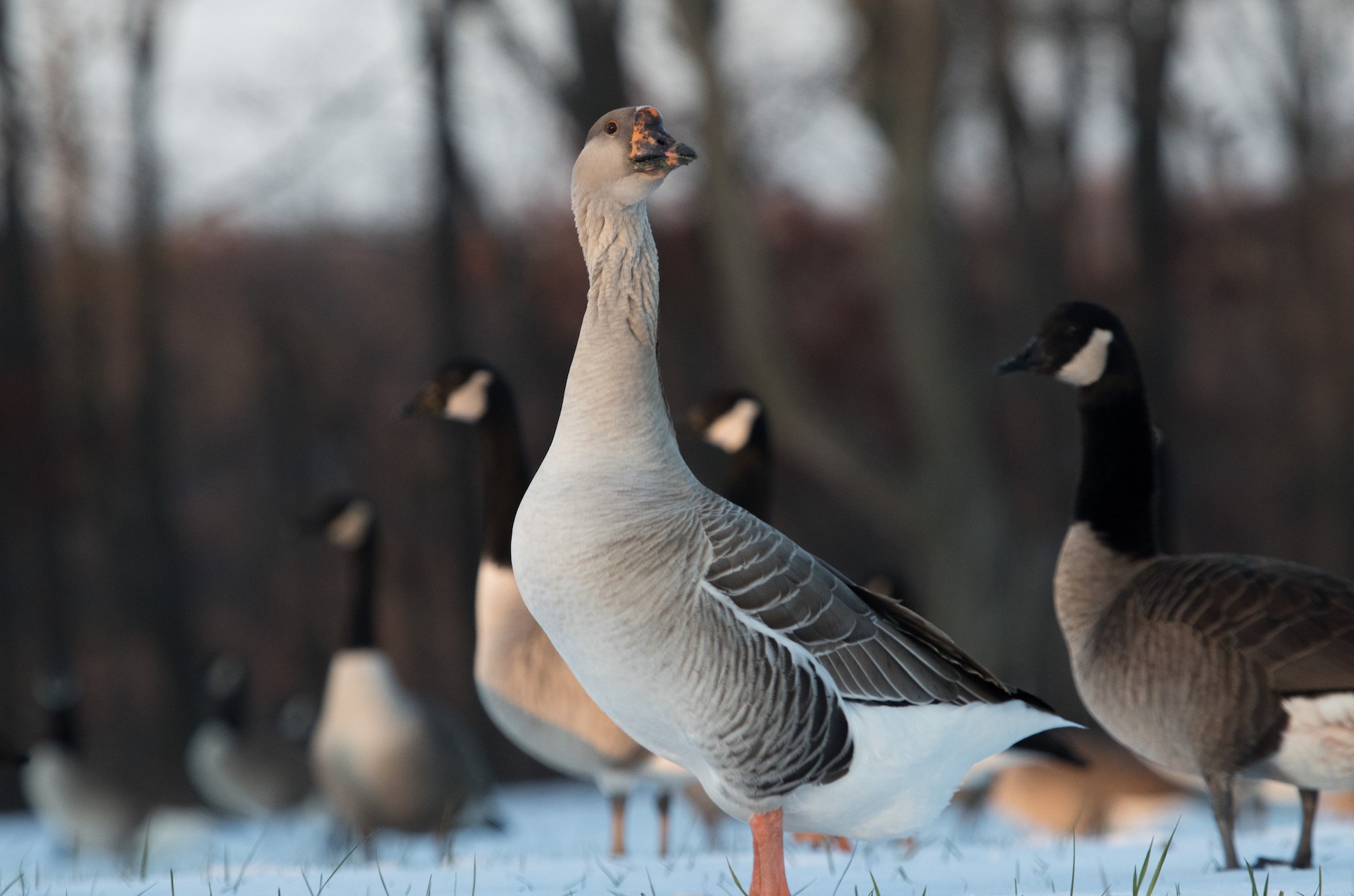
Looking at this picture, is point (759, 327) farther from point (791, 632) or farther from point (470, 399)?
point (791, 632)

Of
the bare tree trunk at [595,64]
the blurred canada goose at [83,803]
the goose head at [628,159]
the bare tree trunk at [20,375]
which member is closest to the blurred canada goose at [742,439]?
the goose head at [628,159]

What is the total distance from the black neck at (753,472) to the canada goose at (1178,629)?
186 centimetres

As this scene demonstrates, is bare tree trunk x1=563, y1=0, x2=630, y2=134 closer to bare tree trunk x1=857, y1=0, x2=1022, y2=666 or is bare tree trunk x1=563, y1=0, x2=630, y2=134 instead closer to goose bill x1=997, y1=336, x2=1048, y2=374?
bare tree trunk x1=857, y1=0, x2=1022, y2=666

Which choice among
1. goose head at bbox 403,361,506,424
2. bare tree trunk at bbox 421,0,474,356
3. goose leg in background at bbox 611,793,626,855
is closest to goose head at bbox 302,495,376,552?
goose head at bbox 403,361,506,424

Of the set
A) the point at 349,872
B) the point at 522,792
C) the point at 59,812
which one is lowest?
the point at 522,792

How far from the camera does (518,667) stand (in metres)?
6.32

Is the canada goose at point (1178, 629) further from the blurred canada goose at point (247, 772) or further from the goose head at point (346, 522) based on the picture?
the blurred canada goose at point (247, 772)

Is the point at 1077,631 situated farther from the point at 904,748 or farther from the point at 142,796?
the point at 142,796

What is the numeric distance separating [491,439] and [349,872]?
2949mm

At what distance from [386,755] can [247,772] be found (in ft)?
17.5

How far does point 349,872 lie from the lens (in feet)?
14.7

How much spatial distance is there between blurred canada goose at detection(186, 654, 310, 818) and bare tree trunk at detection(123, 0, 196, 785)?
4.28 metres

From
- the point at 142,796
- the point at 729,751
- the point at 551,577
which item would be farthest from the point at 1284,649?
the point at 142,796

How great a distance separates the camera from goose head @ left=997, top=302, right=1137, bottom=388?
5242 millimetres
